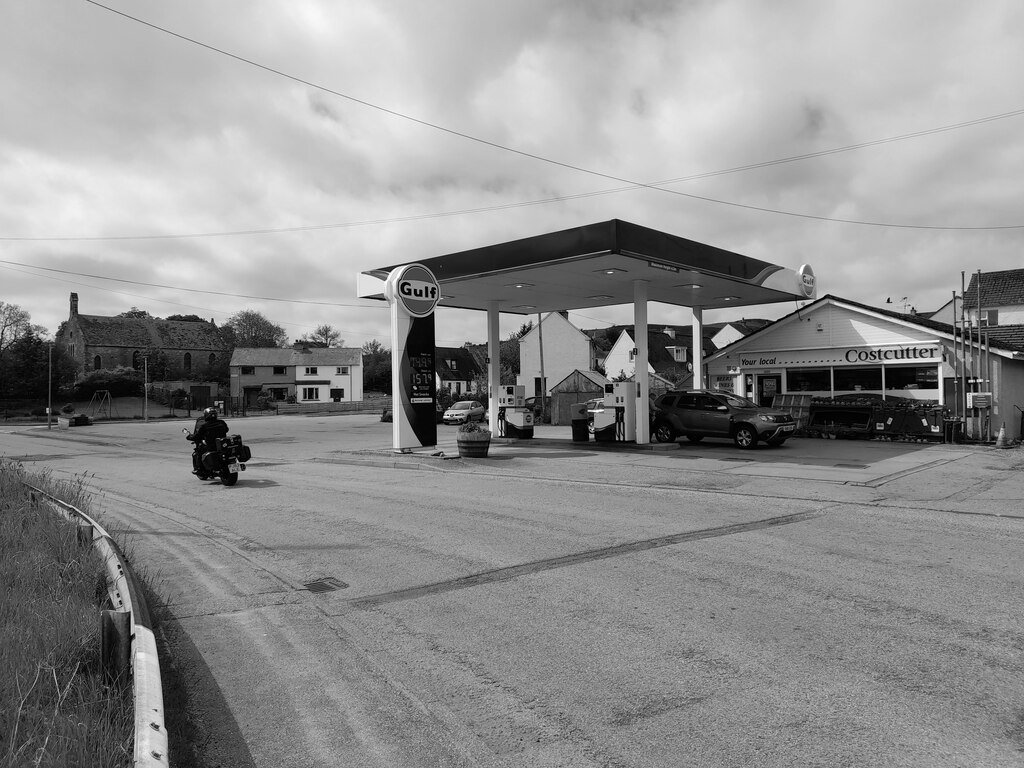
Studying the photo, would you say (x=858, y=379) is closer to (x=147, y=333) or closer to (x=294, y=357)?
(x=294, y=357)

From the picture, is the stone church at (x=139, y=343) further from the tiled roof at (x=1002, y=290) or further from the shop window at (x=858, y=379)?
the tiled roof at (x=1002, y=290)

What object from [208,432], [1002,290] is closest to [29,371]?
[208,432]

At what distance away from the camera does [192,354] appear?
292 ft

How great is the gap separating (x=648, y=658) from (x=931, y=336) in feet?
70.5

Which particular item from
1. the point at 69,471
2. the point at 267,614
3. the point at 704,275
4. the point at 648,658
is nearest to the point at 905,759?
the point at 648,658

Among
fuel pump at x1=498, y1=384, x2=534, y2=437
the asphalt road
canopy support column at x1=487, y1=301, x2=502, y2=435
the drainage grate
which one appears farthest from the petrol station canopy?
the drainage grate

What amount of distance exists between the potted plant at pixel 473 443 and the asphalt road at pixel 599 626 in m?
6.17

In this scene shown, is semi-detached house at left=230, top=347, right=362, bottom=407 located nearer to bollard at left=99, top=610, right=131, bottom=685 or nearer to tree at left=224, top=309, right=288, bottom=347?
tree at left=224, top=309, right=288, bottom=347

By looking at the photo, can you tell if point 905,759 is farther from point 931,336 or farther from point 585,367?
point 585,367

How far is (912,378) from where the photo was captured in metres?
22.5

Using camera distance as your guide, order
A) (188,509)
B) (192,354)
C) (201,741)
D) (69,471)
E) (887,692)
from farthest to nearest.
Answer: (192,354), (69,471), (188,509), (887,692), (201,741)

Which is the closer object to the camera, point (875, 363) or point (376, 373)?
point (875, 363)

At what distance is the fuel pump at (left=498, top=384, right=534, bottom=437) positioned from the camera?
2347cm

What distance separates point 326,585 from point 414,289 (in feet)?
41.9
